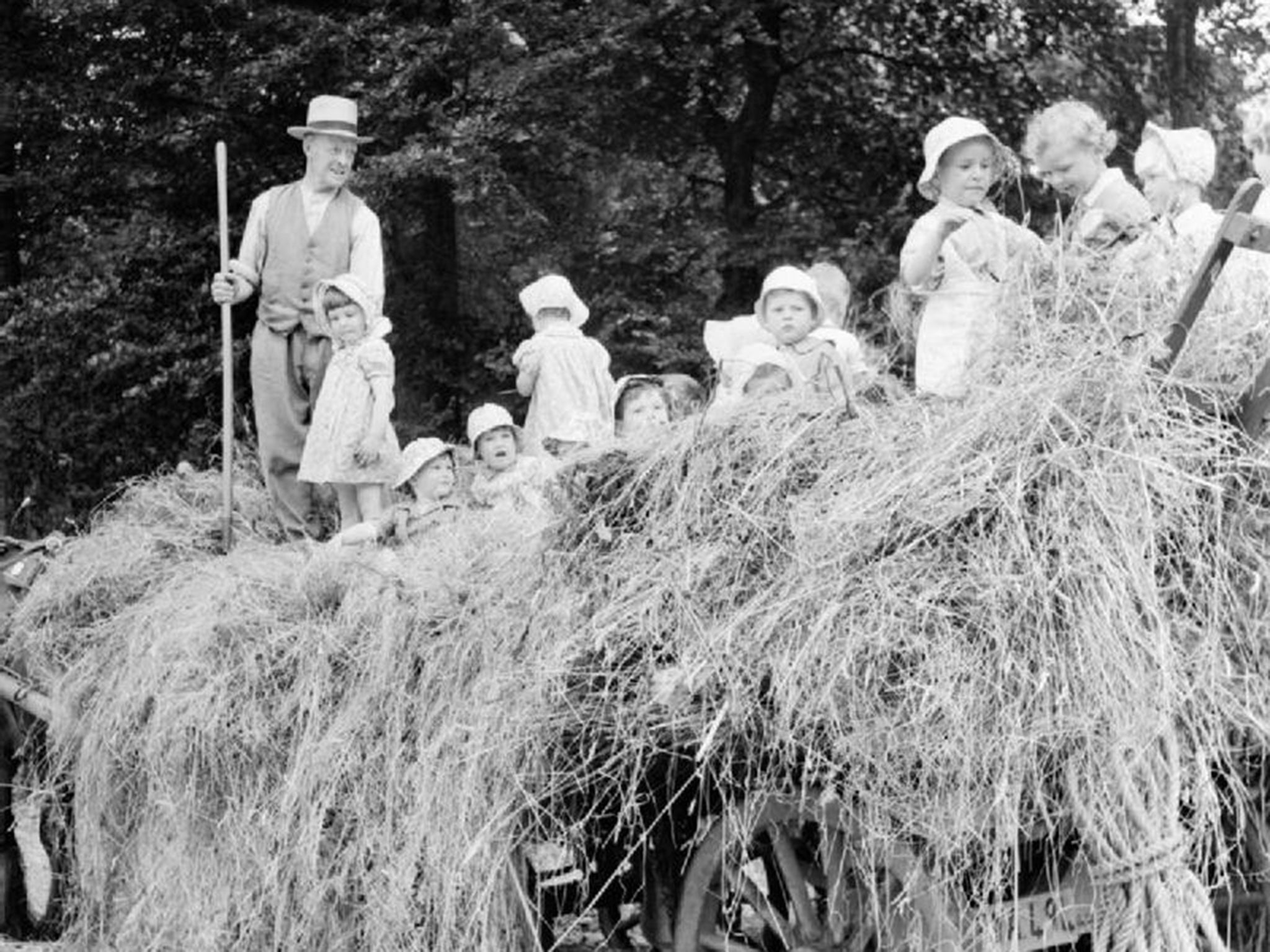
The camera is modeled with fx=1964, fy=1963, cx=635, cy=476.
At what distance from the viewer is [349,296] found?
708cm

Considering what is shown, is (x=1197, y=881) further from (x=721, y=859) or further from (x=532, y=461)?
Result: (x=532, y=461)

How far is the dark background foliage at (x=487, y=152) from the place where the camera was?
12.1 m

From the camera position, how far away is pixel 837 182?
555 inches

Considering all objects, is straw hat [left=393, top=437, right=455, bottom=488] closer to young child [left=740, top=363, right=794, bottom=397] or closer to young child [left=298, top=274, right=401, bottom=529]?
young child [left=298, top=274, right=401, bottom=529]

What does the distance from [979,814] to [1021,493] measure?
0.63m

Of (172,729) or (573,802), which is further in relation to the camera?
(172,729)

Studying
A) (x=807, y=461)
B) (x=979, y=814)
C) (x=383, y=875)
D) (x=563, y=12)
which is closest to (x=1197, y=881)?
(x=979, y=814)

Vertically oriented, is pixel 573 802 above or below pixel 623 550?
below

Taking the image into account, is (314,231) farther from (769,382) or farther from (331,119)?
(769,382)

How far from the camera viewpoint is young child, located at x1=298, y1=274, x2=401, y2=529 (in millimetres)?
6969

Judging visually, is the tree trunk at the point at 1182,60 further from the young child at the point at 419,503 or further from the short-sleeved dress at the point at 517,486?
the young child at the point at 419,503

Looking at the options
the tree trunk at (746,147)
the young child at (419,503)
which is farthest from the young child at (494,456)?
the tree trunk at (746,147)

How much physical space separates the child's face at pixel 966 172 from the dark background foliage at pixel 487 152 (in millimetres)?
6243

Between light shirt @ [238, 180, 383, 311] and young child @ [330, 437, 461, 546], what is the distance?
0.94m
